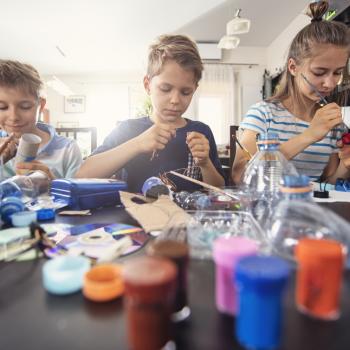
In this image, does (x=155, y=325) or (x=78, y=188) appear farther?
(x=78, y=188)

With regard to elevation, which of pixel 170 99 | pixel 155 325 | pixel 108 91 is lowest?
pixel 155 325

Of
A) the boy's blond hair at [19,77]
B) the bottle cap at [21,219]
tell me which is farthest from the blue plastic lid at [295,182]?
the boy's blond hair at [19,77]

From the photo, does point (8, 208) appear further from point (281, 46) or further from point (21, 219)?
point (281, 46)

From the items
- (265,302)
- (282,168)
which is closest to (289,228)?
(265,302)

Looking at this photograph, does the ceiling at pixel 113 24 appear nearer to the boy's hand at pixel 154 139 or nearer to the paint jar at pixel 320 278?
→ the boy's hand at pixel 154 139

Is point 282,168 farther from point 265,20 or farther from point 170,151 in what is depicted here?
point 265,20

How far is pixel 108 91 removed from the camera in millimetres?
5590

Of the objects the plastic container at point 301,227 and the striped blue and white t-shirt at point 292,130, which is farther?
the striped blue and white t-shirt at point 292,130

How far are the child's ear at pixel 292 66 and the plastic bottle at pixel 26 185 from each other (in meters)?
0.88

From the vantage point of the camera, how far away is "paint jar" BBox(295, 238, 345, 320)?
235 mm

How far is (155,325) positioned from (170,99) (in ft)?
2.72

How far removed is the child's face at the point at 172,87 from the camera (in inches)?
36.8

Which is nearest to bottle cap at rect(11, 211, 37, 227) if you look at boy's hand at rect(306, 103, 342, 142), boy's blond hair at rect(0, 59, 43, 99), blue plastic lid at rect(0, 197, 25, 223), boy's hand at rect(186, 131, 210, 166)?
blue plastic lid at rect(0, 197, 25, 223)

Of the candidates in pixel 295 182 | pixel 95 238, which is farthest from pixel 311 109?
pixel 95 238
